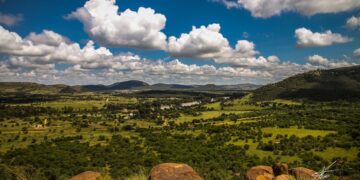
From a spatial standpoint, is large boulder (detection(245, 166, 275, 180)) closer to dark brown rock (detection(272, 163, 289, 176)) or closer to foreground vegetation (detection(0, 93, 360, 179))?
dark brown rock (detection(272, 163, 289, 176))

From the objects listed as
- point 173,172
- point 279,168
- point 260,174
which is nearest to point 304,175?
point 173,172

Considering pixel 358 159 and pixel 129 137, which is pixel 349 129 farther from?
pixel 129 137

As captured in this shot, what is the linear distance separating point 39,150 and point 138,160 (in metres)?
40.0

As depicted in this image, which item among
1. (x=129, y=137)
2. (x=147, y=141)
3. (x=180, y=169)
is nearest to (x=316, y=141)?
(x=147, y=141)

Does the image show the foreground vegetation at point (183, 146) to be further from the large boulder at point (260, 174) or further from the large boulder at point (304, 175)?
the large boulder at point (304, 175)

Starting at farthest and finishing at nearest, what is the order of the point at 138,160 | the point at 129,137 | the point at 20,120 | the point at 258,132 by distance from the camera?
the point at 20,120 → the point at 129,137 → the point at 258,132 → the point at 138,160

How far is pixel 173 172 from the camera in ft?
43.3

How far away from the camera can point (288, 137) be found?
9931 centimetres

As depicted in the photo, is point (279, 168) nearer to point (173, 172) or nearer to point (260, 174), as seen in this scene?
point (260, 174)

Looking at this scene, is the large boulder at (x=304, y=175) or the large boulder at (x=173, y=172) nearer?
the large boulder at (x=304, y=175)

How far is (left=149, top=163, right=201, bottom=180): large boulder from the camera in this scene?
490 inches

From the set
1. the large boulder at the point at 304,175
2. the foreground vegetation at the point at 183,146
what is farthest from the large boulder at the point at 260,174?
the foreground vegetation at the point at 183,146

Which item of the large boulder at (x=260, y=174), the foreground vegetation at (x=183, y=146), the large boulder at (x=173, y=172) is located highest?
the large boulder at (x=173, y=172)

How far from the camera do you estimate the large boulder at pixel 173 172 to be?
40.9ft
